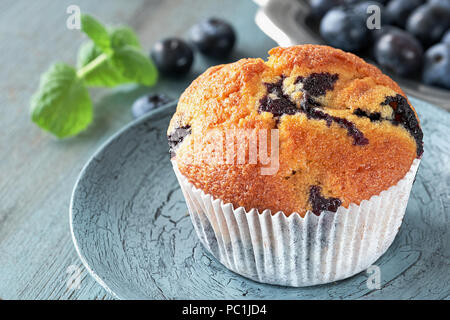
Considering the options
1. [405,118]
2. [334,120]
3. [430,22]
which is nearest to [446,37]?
[430,22]

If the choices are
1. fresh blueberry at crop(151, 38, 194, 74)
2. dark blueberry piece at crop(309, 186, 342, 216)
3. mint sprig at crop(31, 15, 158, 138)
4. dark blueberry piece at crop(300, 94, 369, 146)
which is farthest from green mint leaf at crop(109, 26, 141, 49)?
dark blueberry piece at crop(309, 186, 342, 216)

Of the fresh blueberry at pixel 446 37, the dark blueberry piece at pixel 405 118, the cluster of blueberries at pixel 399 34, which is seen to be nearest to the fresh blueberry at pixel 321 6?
the cluster of blueberries at pixel 399 34

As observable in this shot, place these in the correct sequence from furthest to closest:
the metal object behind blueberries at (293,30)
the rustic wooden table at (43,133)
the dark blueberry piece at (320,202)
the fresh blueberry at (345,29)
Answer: the fresh blueberry at (345,29) < the metal object behind blueberries at (293,30) < the rustic wooden table at (43,133) < the dark blueberry piece at (320,202)

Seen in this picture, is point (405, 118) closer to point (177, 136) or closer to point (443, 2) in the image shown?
point (177, 136)

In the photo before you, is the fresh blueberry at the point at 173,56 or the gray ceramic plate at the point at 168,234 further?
the fresh blueberry at the point at 173,56

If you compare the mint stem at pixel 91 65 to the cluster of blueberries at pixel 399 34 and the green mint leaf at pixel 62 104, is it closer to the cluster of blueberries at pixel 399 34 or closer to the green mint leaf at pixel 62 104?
the green mint leaf at pixel 62 104

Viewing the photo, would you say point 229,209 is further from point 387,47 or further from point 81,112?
point 387,47
